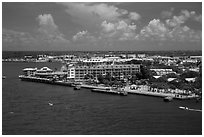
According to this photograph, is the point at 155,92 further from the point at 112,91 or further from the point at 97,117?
the point at 97,117

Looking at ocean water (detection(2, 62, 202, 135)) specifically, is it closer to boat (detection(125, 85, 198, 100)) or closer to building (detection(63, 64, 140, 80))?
boat (detection(125, 85, 198, 100))

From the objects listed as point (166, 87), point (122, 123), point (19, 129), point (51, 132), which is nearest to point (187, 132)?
point (122, 123)

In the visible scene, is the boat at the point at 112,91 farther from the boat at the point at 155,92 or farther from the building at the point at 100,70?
the building at the point at 100,70

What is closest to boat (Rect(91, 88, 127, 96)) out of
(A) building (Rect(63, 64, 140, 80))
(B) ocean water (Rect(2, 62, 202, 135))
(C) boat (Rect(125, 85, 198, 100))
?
(C) boat (Rect(125, 85, 198, 100))

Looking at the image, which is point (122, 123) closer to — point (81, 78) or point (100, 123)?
point (100, 123)

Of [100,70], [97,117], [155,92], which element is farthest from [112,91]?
[100,70]

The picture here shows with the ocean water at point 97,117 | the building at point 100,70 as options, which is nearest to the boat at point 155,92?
the ocean water at point 97,117

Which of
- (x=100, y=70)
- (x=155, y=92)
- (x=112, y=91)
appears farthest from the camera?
(x=100, y=70)
